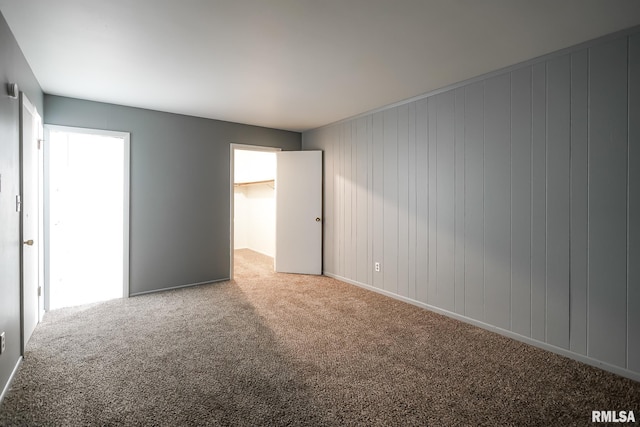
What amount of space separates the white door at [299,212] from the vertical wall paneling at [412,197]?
5.61 ft

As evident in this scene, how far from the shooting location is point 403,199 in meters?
3.82

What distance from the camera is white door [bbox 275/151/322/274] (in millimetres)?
5137

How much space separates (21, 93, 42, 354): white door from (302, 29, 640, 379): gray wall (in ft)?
11.5

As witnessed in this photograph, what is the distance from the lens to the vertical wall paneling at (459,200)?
10.6 ft

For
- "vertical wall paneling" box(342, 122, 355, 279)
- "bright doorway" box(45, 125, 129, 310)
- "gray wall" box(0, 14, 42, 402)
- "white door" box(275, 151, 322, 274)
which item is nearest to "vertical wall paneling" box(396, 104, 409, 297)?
"vertical wall paneling" box(342, 122, 355, 279)

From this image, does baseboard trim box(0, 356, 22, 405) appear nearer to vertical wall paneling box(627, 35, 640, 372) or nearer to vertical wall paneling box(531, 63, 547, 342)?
vertical wall paneling box(531, 63, 547, 342)

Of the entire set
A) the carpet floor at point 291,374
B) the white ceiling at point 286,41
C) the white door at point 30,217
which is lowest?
the carpet floor at point 291,374

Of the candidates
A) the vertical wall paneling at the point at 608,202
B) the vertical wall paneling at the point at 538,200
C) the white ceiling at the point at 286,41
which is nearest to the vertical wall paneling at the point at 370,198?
the white ceiling at the point at 286,41

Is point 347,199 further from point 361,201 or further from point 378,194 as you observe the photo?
point 378,194

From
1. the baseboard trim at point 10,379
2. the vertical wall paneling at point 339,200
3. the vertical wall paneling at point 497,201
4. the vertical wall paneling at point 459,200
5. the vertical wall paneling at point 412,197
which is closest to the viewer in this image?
the baseboard trim at point 10,379

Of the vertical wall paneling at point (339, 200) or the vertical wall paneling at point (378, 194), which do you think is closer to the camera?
the vertical wall paneling at point (378, 194)

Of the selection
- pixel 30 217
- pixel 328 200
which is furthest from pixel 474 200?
pixel 30 217

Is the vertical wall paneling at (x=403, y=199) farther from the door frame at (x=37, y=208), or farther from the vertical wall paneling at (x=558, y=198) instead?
the door frame at (x=37, y=208)

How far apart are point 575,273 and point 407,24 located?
2215 millimetres
